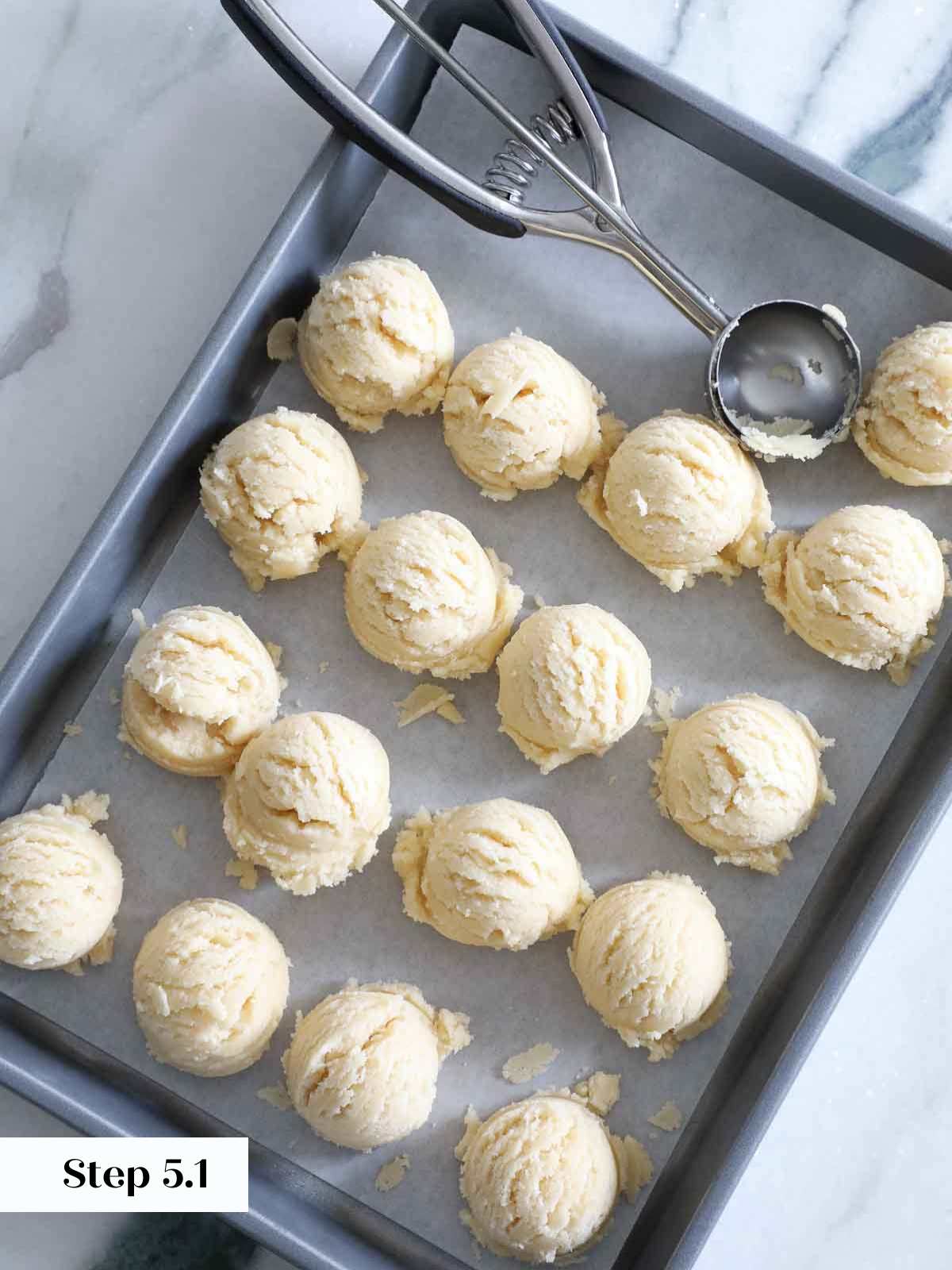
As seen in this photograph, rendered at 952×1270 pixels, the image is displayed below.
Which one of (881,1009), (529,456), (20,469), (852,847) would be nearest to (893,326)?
(529,456)

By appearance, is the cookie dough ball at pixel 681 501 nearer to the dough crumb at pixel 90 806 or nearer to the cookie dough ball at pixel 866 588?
the cookie dough ball at pixel 866 588

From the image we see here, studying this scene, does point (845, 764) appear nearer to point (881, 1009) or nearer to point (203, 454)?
point (881, 1009)

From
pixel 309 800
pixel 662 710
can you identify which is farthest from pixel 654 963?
pixel 309 800

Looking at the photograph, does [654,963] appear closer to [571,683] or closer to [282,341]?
[571,683]

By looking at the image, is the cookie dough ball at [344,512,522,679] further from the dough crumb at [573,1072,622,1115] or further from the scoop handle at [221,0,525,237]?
the dough crumb at [573,1072,622,1115]

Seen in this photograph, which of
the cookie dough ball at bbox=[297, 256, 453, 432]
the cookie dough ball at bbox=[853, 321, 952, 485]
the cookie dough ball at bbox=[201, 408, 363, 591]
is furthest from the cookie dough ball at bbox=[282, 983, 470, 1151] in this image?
the cookie dough ball at bbox=[853, 321, 952, 485]

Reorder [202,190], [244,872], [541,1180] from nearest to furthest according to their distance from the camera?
[541,1180]
[244,872]
[202,190]
